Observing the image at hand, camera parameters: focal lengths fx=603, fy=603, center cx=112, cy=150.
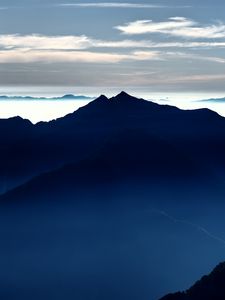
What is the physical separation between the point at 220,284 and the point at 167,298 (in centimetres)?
1067

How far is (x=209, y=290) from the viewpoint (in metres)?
115

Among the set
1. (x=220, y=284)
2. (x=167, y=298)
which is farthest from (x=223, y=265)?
(x=167, y=298)

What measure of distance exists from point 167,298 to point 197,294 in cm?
619

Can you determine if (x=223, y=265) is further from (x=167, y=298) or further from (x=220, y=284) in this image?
(x=167, y=298)

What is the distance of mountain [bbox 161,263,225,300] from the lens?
11362 cm

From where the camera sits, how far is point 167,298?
4624 inches

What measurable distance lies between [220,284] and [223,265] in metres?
5.42

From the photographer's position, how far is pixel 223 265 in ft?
393

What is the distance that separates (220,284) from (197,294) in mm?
4815

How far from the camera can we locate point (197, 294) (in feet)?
377

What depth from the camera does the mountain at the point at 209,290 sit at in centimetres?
11362
